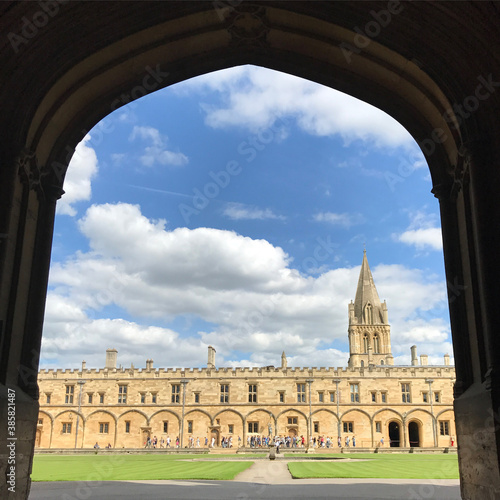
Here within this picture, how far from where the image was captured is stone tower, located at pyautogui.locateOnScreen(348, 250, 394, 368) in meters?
92.6

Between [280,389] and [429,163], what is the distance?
44.2 metres

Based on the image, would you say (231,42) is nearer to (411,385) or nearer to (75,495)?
(75,495)

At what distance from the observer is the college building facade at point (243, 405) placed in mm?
50812

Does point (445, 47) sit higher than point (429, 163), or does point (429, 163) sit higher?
point (445, 47)

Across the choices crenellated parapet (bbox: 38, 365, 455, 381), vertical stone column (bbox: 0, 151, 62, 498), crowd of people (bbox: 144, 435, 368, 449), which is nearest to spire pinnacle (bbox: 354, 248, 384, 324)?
crenellated parapet (bbox: 38, 365, 455, 381)

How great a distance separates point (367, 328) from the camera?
93312mm

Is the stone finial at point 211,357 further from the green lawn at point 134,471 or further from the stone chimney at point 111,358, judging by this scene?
the green lawn at point 134,471

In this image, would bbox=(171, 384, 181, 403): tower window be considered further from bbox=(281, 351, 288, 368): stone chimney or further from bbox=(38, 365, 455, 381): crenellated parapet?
bbox=(281, 351, 288, 368): stone chimney

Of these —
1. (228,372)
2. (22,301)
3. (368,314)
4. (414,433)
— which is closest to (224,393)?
(228,372)

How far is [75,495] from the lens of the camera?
11484mm

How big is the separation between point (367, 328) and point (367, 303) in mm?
4266

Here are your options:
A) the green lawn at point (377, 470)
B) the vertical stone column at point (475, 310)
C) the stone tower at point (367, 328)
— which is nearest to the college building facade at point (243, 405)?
the green lawn at point (377, 470)

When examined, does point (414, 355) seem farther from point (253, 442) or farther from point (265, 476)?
point (265, 476)

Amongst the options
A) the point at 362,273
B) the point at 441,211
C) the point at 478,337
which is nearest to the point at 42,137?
the point at 441,211
